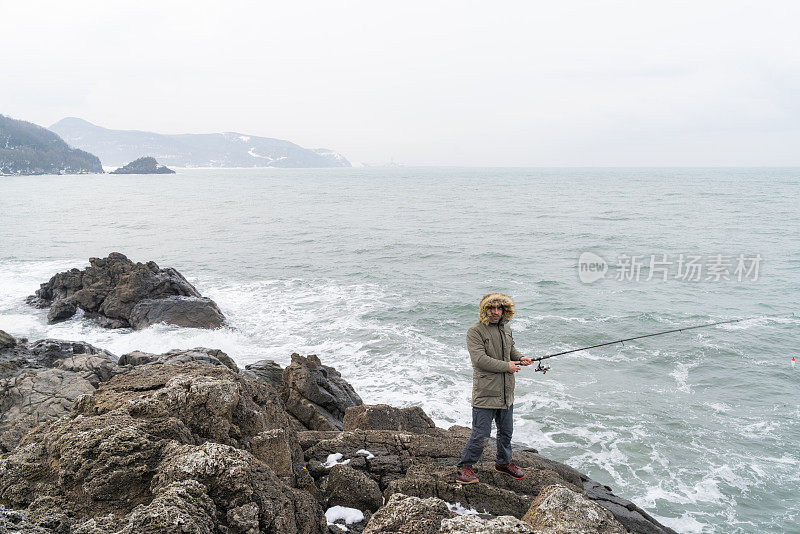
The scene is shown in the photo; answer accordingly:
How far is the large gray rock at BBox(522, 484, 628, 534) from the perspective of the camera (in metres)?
3.79

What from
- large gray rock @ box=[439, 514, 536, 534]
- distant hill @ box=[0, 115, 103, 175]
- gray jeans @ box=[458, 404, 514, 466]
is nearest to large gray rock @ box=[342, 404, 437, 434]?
gray jeans @ box=[458, 404, 514, 466]

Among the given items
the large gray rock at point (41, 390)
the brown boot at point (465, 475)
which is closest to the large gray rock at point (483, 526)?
the brown boot at point (465, 475)

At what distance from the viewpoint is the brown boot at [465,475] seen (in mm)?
5184

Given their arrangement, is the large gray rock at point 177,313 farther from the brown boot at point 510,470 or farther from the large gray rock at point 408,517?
the large gray rock at point 408,517

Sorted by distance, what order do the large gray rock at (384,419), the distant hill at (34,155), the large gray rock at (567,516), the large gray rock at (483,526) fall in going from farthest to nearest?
1. the distant hill at (34,155)
2. the large gray rock at (384,419)
3. the large gray rock at (567,516)
4. the large gray rock at (483,526)

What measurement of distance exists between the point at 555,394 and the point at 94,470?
11.1m

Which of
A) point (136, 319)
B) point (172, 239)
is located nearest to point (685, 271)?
point (136, 319)

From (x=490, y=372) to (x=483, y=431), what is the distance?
67 centimetres

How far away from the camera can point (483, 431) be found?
531cm

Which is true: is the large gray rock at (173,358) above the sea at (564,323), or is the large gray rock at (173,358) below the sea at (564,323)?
above

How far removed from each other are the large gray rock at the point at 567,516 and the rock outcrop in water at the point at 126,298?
49.3 ft

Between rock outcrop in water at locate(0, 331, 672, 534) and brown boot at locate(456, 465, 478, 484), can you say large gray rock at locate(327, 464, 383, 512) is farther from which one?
brown boot at locate(456, 465, 478, 484)

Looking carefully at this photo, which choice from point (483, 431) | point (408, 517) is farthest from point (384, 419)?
point (408, 517)

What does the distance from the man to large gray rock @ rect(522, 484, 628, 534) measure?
1.13 metres
